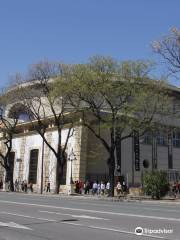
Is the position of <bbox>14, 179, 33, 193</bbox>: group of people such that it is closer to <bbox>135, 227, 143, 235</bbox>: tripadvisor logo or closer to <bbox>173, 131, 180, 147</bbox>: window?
<bbox>173, 131, 180, 147</bbox>: window

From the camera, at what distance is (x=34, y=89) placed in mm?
50375

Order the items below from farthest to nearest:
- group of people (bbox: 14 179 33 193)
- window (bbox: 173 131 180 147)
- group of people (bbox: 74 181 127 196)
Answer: window (bbox: 173 131 180 147)
group of people (bbox: 14 179 33 193)
group of people (bbox: 74 181 127 196)

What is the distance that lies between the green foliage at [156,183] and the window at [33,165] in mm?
25798

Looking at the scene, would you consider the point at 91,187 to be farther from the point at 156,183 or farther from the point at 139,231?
the point at 139,231

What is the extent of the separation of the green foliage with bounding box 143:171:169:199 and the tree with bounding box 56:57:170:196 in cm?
441

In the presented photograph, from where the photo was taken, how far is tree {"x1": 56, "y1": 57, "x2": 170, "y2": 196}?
40375 millimetres

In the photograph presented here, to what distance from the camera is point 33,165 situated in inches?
2489

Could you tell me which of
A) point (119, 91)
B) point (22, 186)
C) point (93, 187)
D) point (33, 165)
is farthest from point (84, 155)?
point (119, 91)

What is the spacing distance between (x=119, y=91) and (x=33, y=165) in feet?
85.0

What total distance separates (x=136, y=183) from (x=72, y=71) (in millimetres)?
19384

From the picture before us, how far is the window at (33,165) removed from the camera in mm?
62359

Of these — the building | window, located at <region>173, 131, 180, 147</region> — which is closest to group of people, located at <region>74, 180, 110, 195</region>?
the building

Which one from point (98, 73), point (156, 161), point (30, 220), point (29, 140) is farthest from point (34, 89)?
point (30, 220)

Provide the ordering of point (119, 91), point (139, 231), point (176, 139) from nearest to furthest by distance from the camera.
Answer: point (139, 231) < point (119, 91) < point (176, 139)
